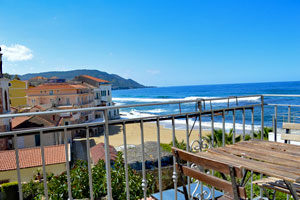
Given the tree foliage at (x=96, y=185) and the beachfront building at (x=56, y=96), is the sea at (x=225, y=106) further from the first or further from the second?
the beachfront building at (x=56, y=96)

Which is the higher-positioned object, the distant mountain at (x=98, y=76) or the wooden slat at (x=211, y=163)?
the distant mountain at (x=98, y=76)

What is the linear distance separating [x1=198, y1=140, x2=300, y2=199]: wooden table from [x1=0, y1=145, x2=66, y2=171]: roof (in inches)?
408

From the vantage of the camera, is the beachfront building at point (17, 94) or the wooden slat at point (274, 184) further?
the beachfront building at point (17, 94)

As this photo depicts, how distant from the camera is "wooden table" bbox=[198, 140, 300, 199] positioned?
5.32 ft

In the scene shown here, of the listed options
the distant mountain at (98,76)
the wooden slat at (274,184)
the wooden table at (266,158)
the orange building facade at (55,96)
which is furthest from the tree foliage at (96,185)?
the distant mountain at (98,76)

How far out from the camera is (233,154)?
2.24m

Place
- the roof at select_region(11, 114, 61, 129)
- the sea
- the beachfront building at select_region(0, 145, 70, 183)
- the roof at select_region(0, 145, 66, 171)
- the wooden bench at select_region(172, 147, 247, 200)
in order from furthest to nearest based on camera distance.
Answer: the sea
the roof at select_region(11, 114, 61, 129)
the roof at select_region(0, 145, 66, 171)
the beachfront building at select_region(0, 145, 70, 183)
the wooden bench at select_region(172, 147, 247, 200)

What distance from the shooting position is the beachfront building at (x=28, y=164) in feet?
33.1

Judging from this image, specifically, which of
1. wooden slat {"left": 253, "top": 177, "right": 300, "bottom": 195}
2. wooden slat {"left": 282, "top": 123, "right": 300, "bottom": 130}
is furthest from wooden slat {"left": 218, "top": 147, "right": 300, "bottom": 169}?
wooden slat {"left": 282, "top": 123, "right": 300, "bottom": 130}

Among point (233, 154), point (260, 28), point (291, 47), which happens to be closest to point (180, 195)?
point (233, 154)

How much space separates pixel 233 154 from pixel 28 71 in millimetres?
136282

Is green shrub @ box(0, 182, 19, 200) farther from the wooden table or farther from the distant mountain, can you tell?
the distant mountain

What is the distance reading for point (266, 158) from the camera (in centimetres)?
202

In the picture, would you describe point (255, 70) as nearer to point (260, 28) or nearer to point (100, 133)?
point (260, 28)
